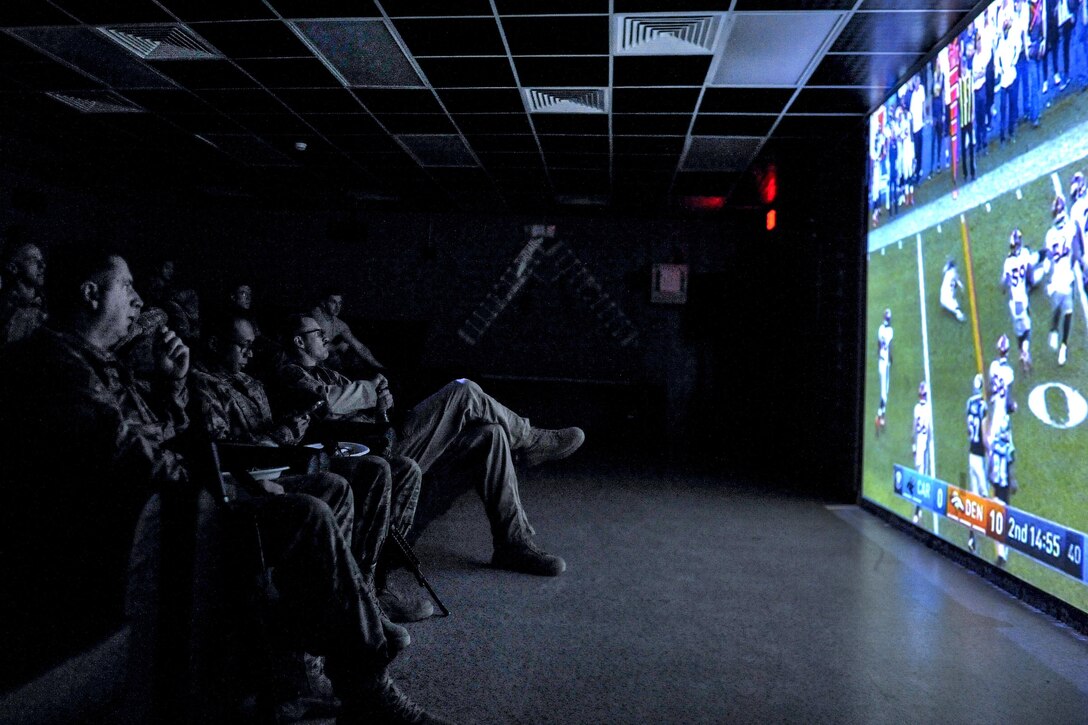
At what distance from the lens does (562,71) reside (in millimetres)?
4523

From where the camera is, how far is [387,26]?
156 inches

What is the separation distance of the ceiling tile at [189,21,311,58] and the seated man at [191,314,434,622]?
7.19 feet

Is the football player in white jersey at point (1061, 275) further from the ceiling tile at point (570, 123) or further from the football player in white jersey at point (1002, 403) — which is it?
the ceiling tile at point (570, 123)

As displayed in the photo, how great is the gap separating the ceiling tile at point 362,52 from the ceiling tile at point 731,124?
85.4 inches

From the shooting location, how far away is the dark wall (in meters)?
7.77

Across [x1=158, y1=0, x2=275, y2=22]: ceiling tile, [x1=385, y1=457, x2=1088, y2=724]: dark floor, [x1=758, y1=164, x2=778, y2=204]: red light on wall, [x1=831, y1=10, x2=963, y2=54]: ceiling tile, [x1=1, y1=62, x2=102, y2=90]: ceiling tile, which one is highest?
[x1=1, y1=62, x2=102, y2=90]: ceiling tile

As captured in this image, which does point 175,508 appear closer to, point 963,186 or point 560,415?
point 963,186

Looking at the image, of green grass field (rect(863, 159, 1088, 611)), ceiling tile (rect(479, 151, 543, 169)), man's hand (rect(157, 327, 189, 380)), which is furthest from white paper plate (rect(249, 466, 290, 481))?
ceiling tile (rect(479, 151, 543, 169))

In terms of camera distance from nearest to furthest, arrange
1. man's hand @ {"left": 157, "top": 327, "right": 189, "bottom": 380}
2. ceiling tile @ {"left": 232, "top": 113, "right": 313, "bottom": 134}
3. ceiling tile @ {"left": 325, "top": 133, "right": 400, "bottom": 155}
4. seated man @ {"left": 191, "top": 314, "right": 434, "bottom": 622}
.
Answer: man's hand @ {"left": 157, "top": 327, "right": 189, "bottom": 380} < seated man @ {"left": 191, "top": 314, "right": 434, "bottom": 622} < ceiling tile @ {"left": 232, "top": 113, "right": 313, "bottom": 134} < ceiling tile @ {"left": 325, "top": 133, "right": 400, "bottom": 155}

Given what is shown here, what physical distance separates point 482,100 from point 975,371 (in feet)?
11.9

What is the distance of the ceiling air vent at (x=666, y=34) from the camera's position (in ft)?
12.4

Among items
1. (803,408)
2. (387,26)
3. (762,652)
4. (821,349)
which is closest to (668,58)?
(387,26)

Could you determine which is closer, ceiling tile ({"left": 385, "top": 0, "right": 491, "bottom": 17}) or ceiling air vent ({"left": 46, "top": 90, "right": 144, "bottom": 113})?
ceiling tile ({"left": 385, "top": 0, "right": 491, "bottom": 17})

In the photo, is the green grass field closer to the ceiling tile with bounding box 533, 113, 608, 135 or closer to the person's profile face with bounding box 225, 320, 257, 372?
the ceiling tile with bounding box 533, 113, 608, 135
